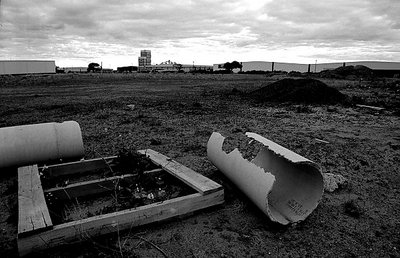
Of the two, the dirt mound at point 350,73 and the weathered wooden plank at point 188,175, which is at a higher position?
the dirt mound at point 350,73

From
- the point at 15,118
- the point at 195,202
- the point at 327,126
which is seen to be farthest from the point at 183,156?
the point at 15,118

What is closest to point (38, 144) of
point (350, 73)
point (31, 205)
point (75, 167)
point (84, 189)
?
point (75, 167)

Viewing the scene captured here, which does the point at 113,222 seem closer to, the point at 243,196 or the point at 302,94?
the point at 243,196

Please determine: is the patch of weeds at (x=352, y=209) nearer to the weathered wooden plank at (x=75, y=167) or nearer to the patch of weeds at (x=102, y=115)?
the weathered wooden plank at (x=75, y=167)

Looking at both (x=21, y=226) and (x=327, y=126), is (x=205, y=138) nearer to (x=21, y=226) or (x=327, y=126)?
(x=327, y=126)

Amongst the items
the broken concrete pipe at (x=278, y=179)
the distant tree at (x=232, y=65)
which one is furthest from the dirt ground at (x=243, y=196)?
the distant tree at (x=232, y=65)

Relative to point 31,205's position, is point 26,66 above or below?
above

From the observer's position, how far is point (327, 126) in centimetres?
707

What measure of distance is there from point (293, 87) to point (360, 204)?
9.42 meters

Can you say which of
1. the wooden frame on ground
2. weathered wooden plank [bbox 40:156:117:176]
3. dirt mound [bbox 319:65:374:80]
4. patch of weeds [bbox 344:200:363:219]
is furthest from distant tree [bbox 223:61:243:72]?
patch of weeds [bbox 344:200:363:219]

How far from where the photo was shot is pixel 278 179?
12.0ft

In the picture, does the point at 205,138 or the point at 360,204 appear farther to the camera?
the point at 205,138

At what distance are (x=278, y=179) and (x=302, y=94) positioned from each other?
8.44 meters

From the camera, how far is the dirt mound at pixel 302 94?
11.1 metres
